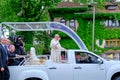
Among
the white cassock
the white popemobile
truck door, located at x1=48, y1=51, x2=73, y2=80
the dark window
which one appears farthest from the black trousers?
the dark window

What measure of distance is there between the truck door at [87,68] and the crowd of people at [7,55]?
7.04 feet

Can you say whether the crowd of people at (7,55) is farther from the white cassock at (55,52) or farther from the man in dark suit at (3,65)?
the white cassock at (55,52)

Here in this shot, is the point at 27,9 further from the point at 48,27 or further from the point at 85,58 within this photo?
the point at 85,58

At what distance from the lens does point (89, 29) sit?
56719 mm

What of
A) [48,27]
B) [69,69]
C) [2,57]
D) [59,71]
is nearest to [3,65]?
[2,57]

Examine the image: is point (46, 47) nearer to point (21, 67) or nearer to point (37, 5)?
point (37, 5)

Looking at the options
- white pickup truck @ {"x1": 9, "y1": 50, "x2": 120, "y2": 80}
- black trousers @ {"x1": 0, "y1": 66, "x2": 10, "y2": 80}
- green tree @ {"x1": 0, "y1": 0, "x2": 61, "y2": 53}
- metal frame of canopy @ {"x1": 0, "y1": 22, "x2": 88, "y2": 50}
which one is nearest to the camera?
black trousers @ {"x1": 0, "y1": 66, "x2": 10, "y2": 80}

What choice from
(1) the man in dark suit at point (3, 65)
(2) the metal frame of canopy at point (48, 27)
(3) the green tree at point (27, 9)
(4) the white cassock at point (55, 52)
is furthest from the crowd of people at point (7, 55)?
(3) the green tree at point (27, 9)

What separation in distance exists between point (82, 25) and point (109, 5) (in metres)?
5.78

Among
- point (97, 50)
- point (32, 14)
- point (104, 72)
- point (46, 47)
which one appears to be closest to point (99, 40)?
point (97, 50)

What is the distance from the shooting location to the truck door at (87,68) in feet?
52.3

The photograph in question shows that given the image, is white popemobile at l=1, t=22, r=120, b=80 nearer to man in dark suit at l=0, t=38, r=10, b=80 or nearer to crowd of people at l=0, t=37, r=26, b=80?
crowd of people at l=0, t=37, r=26, b=80

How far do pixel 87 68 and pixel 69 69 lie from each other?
0.67m

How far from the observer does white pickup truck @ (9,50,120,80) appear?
51.6 ft
